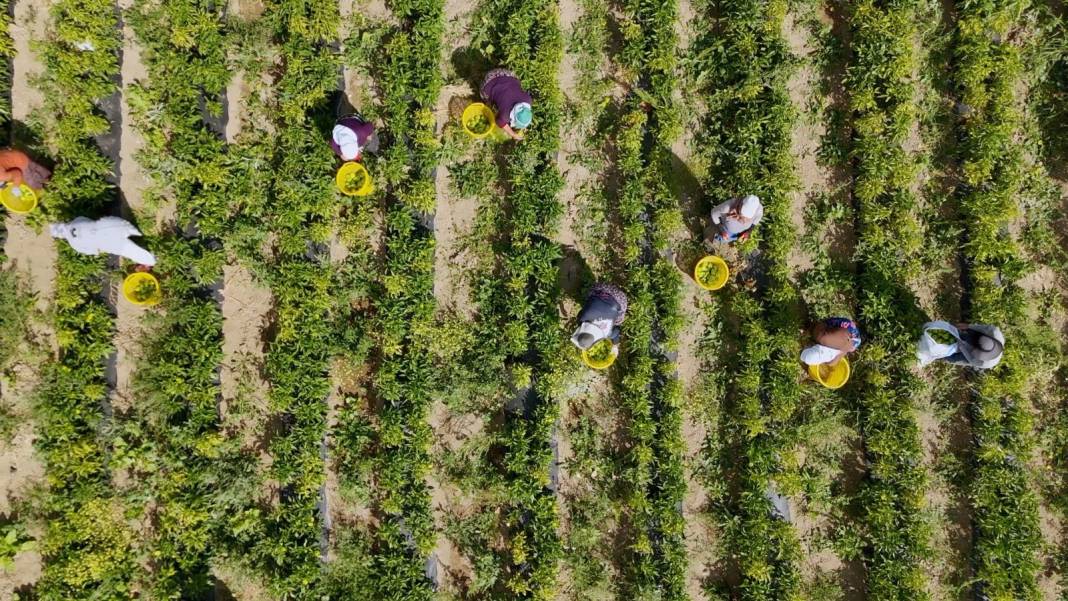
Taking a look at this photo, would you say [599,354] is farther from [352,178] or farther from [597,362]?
[352,178]

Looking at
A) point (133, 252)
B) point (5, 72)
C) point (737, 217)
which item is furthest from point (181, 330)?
point (737, 217)

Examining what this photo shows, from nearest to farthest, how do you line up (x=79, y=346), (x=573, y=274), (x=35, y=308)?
(x=79, y=346) < (x=35, y=308) < (x=573, y=274)

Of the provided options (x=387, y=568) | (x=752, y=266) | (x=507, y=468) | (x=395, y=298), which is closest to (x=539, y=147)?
(x=395, y=298)

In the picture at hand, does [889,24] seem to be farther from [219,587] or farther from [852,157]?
[219,587]

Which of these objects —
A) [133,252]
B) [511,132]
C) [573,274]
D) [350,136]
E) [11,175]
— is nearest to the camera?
[11,175]

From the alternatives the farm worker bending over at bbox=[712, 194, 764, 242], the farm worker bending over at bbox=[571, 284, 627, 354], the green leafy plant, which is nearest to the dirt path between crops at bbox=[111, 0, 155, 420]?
the green leafy plant

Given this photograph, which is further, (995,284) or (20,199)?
(995,284)
